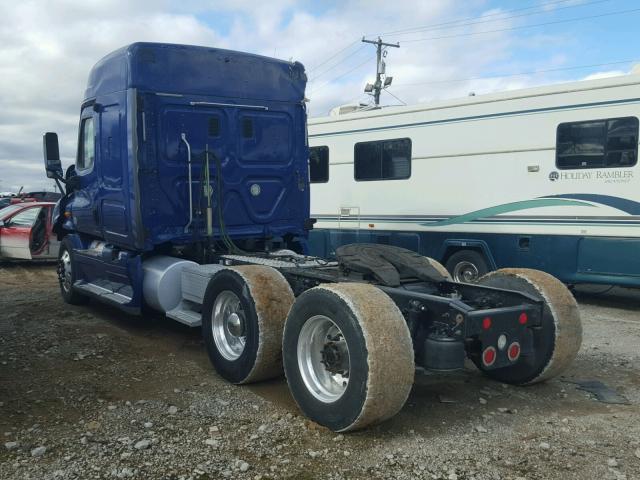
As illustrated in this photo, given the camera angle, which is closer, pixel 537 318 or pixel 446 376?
pixel 537 318

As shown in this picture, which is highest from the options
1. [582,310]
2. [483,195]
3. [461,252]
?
[483,195]

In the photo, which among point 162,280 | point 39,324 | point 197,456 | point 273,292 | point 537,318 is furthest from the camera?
point 39,324

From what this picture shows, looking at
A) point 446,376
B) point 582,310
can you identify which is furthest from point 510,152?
point 446,376

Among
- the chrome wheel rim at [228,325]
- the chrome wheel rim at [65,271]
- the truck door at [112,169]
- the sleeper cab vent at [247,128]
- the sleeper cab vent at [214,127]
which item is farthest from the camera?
the chrome wheel rim at [65,271]

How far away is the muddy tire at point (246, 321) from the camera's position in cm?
483

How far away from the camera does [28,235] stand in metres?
12.4

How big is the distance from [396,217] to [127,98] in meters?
5.37

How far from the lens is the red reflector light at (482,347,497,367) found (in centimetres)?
413

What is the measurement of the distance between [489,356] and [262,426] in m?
1.63

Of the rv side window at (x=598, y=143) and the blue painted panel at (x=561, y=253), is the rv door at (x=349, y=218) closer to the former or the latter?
the blue painted panel at (x=561, y=253)

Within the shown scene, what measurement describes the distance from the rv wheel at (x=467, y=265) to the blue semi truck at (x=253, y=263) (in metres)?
3.20

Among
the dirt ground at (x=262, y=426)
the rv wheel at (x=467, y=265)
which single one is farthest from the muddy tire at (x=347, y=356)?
the rv wheel at (x=467, y=265)

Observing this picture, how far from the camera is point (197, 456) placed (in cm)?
375

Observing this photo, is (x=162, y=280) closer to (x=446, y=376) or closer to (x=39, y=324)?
(x=39, y=324)
